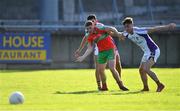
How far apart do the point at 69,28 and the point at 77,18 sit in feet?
18.9

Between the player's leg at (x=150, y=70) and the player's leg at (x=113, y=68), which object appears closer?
the player's leg at (x=150, y=70)

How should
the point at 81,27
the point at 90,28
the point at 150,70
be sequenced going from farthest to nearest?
the point at 81,27 < the point at 90,28 < the point at 150,70

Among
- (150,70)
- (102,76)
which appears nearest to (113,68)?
(102,76)

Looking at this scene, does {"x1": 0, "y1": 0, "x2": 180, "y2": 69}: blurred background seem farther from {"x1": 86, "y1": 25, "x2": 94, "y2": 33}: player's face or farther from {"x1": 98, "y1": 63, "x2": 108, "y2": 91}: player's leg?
{"x1": 86, "y1": 25, "x2": 94, "y2": 33}: player's face

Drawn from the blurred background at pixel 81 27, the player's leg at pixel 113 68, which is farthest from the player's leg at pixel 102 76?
the blurred background at pixel 81 27

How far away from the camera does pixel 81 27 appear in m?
44.3

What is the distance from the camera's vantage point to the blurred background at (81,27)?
1676 inches

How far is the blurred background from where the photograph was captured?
4256cm

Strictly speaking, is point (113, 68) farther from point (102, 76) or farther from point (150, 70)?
point (150, 70)

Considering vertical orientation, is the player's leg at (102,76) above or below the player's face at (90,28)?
below

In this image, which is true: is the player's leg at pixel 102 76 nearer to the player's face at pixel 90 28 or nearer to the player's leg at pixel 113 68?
the player's leg at pixel 113 68

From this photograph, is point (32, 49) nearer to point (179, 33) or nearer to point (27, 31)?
point (27, 31)

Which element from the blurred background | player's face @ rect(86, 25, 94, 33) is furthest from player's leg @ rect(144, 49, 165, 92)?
the blurred background

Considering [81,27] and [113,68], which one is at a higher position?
[81,27]
